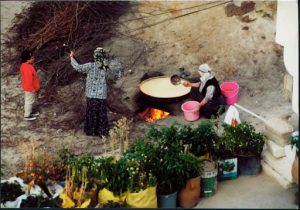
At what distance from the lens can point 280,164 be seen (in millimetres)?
10320

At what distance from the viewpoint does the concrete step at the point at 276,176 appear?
32.8ft

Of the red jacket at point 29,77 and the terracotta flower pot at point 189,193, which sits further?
the red jacket at point 29,77

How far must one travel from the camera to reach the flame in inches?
483

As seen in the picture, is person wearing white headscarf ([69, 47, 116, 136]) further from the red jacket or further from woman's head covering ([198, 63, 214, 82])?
woman's head covering ([198, 63, 214, 82])

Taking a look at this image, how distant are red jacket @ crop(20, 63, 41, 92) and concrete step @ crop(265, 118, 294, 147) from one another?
4204 millimetres

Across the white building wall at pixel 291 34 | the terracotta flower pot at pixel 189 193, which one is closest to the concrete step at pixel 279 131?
the white building wall at pixel 291 34

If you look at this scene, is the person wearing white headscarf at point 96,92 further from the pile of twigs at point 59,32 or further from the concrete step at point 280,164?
the concrete step at point 280,164

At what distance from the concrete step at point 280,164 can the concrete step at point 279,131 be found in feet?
0.80

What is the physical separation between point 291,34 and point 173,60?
4219 mm

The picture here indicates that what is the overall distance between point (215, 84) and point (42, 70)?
12.5 feet

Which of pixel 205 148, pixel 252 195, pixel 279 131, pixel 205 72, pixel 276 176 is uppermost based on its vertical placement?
pixel 205 72

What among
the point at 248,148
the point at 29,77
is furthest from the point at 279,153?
the point at 29,77

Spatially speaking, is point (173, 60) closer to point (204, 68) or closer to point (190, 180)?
point (204, 68)

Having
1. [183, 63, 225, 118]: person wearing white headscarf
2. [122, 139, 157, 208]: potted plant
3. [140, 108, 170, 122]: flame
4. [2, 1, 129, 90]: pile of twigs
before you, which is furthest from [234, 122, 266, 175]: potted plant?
[2, 1, 129, 90]: pile of twigs
